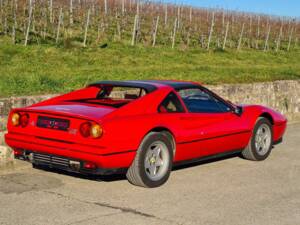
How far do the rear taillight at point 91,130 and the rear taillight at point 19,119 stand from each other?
82 cm

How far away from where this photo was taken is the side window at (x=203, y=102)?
23.4 feet

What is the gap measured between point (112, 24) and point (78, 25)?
8.97 feet

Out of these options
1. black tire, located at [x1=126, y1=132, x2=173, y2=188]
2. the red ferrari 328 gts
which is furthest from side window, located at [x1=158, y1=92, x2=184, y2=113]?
black tire, located at [x1=126, y1=132, x2=173, y2=188]

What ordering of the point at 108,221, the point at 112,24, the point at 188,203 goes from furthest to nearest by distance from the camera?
the point at 112,24
the point at 188,203
the point at 108,221

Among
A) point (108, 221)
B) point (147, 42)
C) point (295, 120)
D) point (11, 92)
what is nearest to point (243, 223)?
point (108, 221)

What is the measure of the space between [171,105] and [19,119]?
1.81 m

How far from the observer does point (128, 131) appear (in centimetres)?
573

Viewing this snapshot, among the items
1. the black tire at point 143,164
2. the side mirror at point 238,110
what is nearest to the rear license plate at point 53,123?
the black tire at point 143,164

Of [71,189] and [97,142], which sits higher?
[97,142]

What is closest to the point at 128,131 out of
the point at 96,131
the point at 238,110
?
the point at 96,131

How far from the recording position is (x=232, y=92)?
1194cm

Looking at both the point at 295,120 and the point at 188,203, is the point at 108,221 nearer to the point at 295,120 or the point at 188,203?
the point at 188,203

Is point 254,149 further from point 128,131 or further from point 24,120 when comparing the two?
point 24,120

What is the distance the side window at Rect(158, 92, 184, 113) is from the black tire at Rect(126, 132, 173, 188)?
12.6 inches
